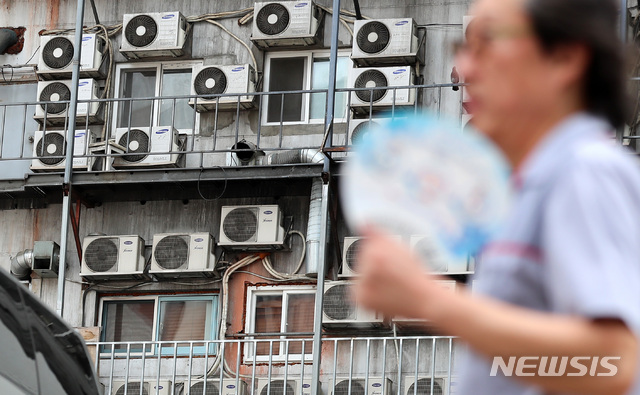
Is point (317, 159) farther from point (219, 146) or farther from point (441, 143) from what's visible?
point (441, 143)

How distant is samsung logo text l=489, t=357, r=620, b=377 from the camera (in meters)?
1.66

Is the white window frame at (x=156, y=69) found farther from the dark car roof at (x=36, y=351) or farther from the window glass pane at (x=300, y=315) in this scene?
the dark car roof at (x=36, y=351)

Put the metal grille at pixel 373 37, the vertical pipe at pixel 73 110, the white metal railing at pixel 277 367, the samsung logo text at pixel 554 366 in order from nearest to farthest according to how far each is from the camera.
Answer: the samsung logo text at pixel 554 366
the white metal railing at pixel 277 367
the vertical pipe at pixel 73 110
the metal grille at pixel 373 37

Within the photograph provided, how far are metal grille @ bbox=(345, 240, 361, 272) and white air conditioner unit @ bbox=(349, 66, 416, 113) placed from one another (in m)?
1.52

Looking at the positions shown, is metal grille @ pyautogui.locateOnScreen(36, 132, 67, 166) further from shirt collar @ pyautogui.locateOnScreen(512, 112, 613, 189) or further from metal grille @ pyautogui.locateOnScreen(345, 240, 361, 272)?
shirt collar @ pyautogui.locateOnScreen(512, 112, 613, 189)

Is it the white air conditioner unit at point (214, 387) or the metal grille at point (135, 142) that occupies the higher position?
the metal grille at point (135, 142)

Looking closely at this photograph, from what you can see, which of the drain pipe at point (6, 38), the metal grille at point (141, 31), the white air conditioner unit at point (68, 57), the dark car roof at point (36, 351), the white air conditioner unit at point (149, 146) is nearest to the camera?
the dark car roof at point (36, 351)

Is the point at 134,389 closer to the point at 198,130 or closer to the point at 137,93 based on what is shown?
the point at 198,130

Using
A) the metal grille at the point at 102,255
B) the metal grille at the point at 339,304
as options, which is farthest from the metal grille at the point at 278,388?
the metal grille at the point at 102,255

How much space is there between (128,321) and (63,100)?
2.67 m

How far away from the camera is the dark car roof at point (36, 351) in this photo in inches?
175

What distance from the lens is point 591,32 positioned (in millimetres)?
1741

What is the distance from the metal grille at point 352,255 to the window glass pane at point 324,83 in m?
1.59

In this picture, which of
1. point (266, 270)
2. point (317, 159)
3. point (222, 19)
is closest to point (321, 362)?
point (266, 270)
